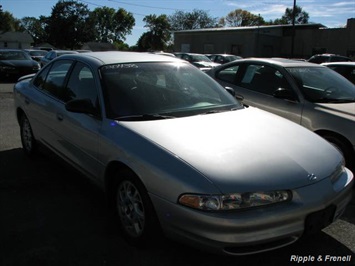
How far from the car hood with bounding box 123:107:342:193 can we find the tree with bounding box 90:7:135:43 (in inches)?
3673

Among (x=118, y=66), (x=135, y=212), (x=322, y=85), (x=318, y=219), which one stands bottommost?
(x=135, y=212)

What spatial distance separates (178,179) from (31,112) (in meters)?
3.04

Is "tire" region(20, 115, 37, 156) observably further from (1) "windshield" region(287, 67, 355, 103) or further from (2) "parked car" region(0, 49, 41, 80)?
(2) "parked car" region(0, 49, 41, 80)

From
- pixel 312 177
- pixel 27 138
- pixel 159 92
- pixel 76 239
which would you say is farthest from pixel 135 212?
pixel 27 138

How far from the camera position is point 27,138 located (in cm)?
527

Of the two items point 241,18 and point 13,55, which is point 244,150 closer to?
point 13,55

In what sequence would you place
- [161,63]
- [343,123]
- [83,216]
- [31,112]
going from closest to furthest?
[83,216] < [161,63] < [343,123] < [31,112]

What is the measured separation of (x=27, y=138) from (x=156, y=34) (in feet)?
244

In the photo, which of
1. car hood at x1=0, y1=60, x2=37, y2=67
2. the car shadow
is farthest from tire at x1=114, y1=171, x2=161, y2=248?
car hood at x1=0, y1=60, x2=37, y2=67

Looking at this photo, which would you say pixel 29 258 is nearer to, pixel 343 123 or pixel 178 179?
pixel 178 179

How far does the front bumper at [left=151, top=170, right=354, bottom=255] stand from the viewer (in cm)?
242

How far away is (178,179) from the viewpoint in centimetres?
255

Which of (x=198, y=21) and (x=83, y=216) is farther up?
(x=198, y=21)

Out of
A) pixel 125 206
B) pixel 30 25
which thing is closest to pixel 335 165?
pixel 125 206
